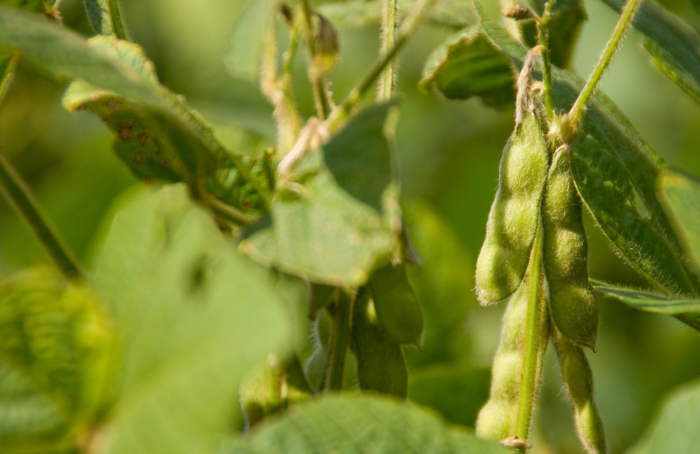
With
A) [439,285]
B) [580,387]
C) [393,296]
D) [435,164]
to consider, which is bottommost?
[435,164]

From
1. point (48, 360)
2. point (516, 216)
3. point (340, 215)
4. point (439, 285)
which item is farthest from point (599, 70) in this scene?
point (439, 285)

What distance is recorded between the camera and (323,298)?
101 centimetres

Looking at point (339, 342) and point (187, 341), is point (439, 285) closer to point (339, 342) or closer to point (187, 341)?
point (339, 342)

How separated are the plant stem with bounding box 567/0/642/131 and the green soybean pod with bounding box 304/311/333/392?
0.38 metres

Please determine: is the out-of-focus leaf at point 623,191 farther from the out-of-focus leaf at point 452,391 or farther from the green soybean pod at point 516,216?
the out-of-focus leaf at point 452,391

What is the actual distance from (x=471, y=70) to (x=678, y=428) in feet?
2.66

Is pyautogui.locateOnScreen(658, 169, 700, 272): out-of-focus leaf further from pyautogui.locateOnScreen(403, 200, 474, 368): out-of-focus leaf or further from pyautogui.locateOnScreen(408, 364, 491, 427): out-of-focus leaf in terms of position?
pyautogui.locateOnScreen(403, 200, 474, 368): out-of-focus leaf

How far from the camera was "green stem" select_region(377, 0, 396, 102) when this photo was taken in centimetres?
113

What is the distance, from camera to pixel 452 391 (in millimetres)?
1485

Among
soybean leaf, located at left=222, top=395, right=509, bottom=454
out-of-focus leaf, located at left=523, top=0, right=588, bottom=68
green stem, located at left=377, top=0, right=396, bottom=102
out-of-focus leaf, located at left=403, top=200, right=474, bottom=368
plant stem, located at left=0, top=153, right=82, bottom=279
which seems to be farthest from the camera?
out-of-focus leaf, located at left=403, top=200, right=474, bottom=368

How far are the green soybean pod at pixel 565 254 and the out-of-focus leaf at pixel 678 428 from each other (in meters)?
0.28

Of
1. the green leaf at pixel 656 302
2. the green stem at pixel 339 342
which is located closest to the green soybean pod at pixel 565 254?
the green leaf at pixel 656 302

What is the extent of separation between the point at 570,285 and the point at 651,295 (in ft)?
0.49

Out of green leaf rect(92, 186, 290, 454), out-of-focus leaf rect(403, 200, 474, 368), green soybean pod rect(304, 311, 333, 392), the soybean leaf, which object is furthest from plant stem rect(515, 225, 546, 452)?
out-of-focus leaf rect(403, 200, 474, 368)
